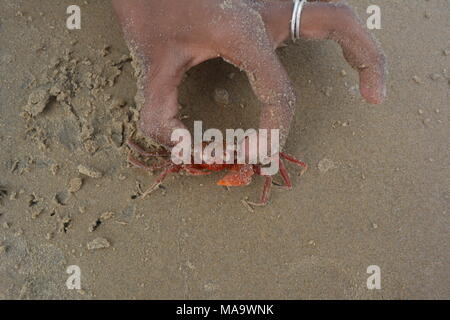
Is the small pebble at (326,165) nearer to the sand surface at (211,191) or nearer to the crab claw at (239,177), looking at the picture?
the sand surface at (211,191)

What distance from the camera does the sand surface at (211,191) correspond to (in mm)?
1429

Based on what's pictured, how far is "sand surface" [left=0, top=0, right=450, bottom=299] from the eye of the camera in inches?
56.2

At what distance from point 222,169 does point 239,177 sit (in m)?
0.11

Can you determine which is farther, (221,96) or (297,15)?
(221,96)

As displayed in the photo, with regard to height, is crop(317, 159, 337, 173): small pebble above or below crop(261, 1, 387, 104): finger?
below

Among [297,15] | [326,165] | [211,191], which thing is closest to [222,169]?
[211,191]

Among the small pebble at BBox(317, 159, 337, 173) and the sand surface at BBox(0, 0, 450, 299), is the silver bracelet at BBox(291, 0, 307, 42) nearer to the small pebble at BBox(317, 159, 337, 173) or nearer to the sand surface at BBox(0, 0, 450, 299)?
the sand surface at BBox(0, 0, 450, 299)

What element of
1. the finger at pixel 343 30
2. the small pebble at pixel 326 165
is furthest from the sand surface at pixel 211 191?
the finger at pixel 343 30

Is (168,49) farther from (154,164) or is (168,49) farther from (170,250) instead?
(170,250)

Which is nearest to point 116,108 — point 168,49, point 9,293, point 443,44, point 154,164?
point 154,164

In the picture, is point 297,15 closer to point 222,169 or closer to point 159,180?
point 222,169

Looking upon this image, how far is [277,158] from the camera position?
4.63ft

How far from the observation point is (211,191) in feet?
→ 4.84

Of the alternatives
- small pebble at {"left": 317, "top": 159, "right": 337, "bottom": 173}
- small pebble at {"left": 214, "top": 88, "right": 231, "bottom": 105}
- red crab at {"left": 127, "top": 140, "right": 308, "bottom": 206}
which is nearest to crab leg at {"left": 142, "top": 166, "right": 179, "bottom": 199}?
red crab at {"left": 127, "top": 140, "right": 308, "bottom": 206}
